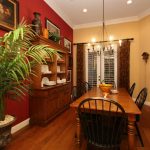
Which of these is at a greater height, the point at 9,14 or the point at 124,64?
the point at 9,14

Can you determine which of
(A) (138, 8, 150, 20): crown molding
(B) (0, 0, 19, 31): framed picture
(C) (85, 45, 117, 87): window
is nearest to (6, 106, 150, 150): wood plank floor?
(B) (0, 0, 19, 31): framed picture

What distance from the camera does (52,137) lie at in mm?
2471

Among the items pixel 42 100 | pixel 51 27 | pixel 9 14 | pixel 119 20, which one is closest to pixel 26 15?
pixel 9 14

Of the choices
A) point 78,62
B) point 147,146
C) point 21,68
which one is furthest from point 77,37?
point 147,146

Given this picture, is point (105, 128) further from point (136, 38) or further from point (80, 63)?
point (136, 38)

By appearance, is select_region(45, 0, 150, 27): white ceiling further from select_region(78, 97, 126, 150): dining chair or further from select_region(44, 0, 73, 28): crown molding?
select_region(78, 97, 126, 150): dining chair

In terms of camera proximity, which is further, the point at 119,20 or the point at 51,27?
the point at 119,20

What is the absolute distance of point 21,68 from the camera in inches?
71.2

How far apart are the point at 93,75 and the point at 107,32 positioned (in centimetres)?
183

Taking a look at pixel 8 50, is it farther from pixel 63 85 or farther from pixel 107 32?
pixel 107 32

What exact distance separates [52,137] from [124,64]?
375 cm

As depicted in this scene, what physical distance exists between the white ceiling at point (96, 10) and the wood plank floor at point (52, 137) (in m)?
3.29

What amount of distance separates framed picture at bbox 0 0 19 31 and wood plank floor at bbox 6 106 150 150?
203cm

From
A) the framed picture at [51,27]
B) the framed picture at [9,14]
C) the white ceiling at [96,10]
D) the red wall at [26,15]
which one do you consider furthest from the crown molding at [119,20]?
the framed picture at [9,14]
